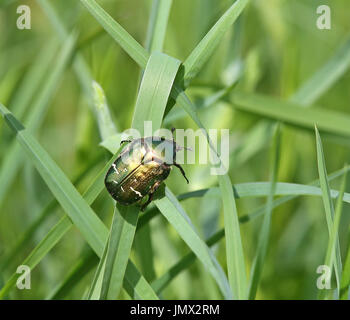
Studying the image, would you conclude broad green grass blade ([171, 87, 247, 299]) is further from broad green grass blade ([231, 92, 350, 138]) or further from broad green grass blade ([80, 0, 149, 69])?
broad green grass blade ([231, 92, 350, 138])

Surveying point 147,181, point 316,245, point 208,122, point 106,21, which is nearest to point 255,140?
point 208,122

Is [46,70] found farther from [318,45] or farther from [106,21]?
[318,45]

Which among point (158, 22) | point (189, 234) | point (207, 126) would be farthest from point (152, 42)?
point (207, 126)

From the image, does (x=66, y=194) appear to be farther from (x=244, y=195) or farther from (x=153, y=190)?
(x=244, y=195)

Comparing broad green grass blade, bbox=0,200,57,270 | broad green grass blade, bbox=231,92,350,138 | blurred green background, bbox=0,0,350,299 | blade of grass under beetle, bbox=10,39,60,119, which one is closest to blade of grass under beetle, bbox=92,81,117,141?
blurred green background, bbox=0,0,350,299
